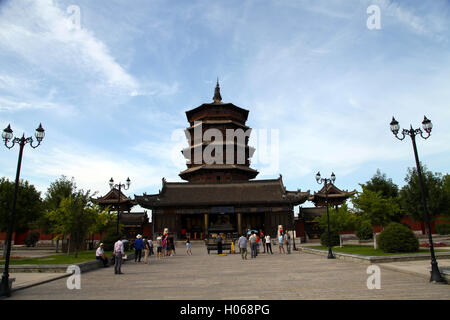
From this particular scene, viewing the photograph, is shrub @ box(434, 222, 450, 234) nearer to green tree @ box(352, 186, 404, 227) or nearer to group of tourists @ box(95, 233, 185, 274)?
green tree @ box(352, 186, 404, 227)

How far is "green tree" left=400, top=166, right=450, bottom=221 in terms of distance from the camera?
35.3m

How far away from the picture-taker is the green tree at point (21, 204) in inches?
1129

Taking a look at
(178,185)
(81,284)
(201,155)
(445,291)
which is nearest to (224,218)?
(178,185)

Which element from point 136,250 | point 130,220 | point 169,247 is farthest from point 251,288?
point 130,220

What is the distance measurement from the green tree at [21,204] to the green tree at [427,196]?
149 feet

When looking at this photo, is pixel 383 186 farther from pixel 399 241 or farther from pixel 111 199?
pixel 111 199

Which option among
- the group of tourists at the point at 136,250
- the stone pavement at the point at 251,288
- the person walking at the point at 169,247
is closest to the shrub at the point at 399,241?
the stone pavement at the point at 251,288

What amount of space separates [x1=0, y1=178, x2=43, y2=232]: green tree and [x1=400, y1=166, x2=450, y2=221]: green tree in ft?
149

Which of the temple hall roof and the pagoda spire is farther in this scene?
the pagoda spire

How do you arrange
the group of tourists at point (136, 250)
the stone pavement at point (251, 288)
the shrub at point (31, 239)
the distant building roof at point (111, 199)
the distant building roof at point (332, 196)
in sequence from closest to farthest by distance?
the stone pavement at point (251, 288) → the group of tourists at point (136, 250) → the shrub at point (31, 239) → the distant building roof at point (111, 199) → the distant building roof at point (332, 196)

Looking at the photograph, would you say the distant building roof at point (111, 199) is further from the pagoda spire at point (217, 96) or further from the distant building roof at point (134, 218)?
the pagoda spire at point (217, 96)

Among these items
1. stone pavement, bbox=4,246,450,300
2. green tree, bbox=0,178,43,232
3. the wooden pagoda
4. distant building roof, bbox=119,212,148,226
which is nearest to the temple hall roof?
the wooden pagoda

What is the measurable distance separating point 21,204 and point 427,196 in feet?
158
